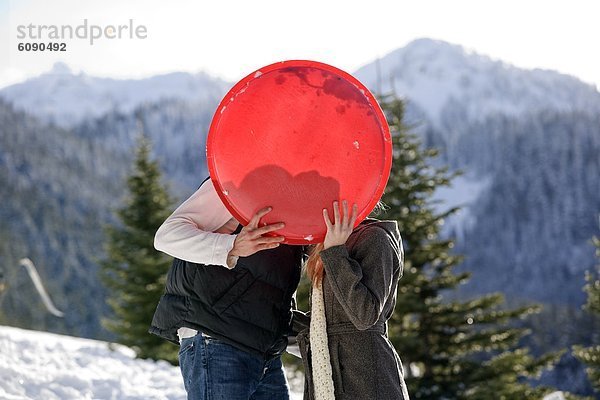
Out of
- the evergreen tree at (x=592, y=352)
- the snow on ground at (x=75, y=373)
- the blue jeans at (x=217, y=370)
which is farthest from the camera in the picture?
the evergreen tree at (x=592, y=352)

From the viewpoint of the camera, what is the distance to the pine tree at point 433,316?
1087 cm

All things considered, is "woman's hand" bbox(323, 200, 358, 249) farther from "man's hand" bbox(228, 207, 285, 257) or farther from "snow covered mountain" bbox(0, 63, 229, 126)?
"snow covered mountain" bbox(0, 63, 229, 126)

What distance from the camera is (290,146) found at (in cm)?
257

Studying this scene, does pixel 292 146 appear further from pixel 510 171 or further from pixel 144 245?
pixel 510 171

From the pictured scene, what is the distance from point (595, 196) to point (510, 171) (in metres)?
31.5

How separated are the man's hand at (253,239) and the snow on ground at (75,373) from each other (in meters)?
4.42

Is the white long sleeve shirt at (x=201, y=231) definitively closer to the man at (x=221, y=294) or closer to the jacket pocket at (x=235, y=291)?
the man at (x=221, y=294)

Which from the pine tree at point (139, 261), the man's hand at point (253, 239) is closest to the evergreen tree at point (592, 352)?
the pine tree at point (139, 261)

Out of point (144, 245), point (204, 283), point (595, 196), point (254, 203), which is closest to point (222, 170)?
point (254, 203)

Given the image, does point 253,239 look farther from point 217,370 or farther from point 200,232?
point 217,370

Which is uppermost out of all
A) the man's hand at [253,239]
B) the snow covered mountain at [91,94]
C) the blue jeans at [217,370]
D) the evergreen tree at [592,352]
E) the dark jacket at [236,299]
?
the snow covered mountain at [91,94]

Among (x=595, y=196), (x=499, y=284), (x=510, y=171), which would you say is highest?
(x=510, y=171)

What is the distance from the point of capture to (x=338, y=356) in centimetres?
267

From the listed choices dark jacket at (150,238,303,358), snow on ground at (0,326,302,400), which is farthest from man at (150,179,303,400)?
snow on ground at (0,326,302,400)
